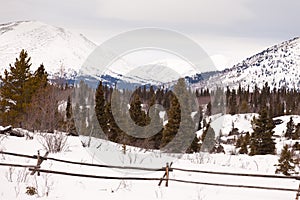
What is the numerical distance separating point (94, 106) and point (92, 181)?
99.1ft

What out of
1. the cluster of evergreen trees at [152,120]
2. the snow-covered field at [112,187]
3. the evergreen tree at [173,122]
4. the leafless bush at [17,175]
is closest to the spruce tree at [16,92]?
the cluster of evergreen trees at [152,120]

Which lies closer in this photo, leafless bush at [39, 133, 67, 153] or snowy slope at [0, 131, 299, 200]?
snowy slope at [0, 131, 299, 200]

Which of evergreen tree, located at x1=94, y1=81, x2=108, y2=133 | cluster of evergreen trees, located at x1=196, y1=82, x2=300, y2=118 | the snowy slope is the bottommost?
the snowy slope

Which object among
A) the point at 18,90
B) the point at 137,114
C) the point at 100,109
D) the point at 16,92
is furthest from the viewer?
the point at 100,109

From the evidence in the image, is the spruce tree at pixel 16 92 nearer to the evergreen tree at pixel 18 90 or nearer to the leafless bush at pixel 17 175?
the evergreen tree at pixel 18 90

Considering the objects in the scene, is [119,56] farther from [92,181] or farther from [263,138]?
[263,138]

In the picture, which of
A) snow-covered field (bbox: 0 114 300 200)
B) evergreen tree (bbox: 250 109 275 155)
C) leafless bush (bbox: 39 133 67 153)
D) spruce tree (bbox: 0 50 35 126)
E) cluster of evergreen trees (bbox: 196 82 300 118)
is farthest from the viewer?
cluster of evergreen trees (bbox: 196 82 300 118)

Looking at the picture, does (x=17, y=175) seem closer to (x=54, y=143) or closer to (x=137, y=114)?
(x=54, y=143)

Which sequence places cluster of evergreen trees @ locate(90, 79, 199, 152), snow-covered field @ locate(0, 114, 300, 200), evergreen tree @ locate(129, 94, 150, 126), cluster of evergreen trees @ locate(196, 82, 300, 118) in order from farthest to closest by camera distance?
cluster of evergreen trees @ locate(196, 82, 300, 118), evergreen tree @ locate(129, 94, 150, 126), cluster of evergreen trees @ locate(90, 79, 199, 152), snow-covered field @ locate(0, 114, 300, 200)

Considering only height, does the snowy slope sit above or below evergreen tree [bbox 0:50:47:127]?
below

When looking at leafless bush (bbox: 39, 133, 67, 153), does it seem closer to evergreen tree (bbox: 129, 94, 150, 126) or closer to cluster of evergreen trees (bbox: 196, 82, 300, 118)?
A: evergreen tree (bbox: 129, 94, 150, 126)

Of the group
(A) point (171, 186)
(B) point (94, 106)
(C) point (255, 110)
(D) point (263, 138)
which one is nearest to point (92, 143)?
(A) point (171, 186)

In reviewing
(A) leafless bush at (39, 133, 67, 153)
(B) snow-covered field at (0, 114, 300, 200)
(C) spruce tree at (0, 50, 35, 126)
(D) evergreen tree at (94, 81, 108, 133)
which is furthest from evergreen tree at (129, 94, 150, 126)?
(B) snow-covered field at (0, 114, 300, 200)

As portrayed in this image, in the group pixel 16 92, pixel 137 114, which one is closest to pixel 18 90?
pixel 16 92
